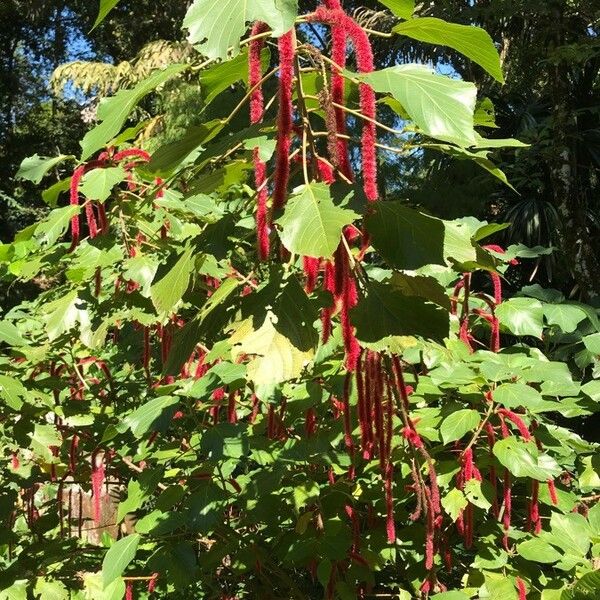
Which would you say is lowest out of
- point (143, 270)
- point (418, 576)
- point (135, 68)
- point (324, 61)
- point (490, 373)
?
point (418, 576)

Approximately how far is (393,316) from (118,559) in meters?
1.02

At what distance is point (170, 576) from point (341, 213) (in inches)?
39.8

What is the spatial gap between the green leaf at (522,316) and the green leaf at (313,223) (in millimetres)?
992

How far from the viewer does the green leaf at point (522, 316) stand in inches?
69.6

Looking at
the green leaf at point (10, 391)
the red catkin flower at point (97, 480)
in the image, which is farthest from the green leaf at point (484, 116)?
the red catkin flower at point (97, 480)

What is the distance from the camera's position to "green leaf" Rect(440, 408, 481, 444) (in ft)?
5.04

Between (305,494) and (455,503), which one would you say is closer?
(455,503)

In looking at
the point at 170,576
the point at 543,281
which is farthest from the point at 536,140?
the point at 170,576

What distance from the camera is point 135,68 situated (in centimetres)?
866

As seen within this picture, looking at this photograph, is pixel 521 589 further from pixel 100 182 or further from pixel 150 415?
pixel 100 182

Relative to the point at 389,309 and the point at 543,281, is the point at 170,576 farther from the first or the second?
the point at 543,281

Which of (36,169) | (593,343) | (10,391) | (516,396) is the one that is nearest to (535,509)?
(516,396)

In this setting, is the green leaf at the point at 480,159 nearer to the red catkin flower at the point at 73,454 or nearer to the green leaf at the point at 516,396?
the green leaf at the point at 516,396

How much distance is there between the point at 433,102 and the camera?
822 mm
